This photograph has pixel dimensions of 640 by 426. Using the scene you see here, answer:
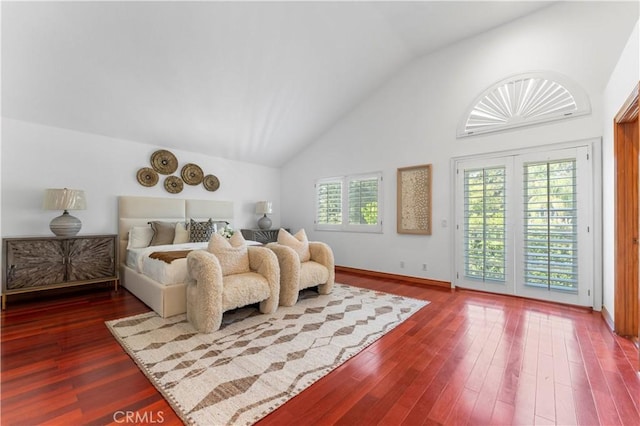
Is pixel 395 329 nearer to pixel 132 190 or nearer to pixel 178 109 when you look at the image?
pixel 178 109

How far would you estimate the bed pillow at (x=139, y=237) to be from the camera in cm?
418

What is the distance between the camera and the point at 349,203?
18.4ft

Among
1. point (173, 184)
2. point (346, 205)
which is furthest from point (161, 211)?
point (346, 205)

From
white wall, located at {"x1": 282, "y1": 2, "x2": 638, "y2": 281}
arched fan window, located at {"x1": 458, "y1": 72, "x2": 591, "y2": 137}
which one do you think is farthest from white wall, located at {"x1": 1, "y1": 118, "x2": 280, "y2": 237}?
arched fan window, located at {"x1": 458, "y1": 72, "x2": 591, "y2": 137}

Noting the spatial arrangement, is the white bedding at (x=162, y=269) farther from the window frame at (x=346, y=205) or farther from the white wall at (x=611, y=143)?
the white wall at (x=611, y=143)

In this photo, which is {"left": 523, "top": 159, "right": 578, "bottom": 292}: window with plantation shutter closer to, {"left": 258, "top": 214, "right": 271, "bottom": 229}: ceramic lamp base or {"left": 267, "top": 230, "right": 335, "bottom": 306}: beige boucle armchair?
{"left": 267, "top": 230, "right": 335, "bottom": 306}: beige boucle armchair

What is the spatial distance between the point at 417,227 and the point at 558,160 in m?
1.99

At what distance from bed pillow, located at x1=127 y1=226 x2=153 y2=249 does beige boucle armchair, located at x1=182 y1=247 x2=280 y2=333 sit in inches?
78.3

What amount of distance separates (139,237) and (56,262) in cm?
96

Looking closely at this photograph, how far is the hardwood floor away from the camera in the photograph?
155 cm

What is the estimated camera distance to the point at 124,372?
195 cm

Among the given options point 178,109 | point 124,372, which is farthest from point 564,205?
point 178,109
